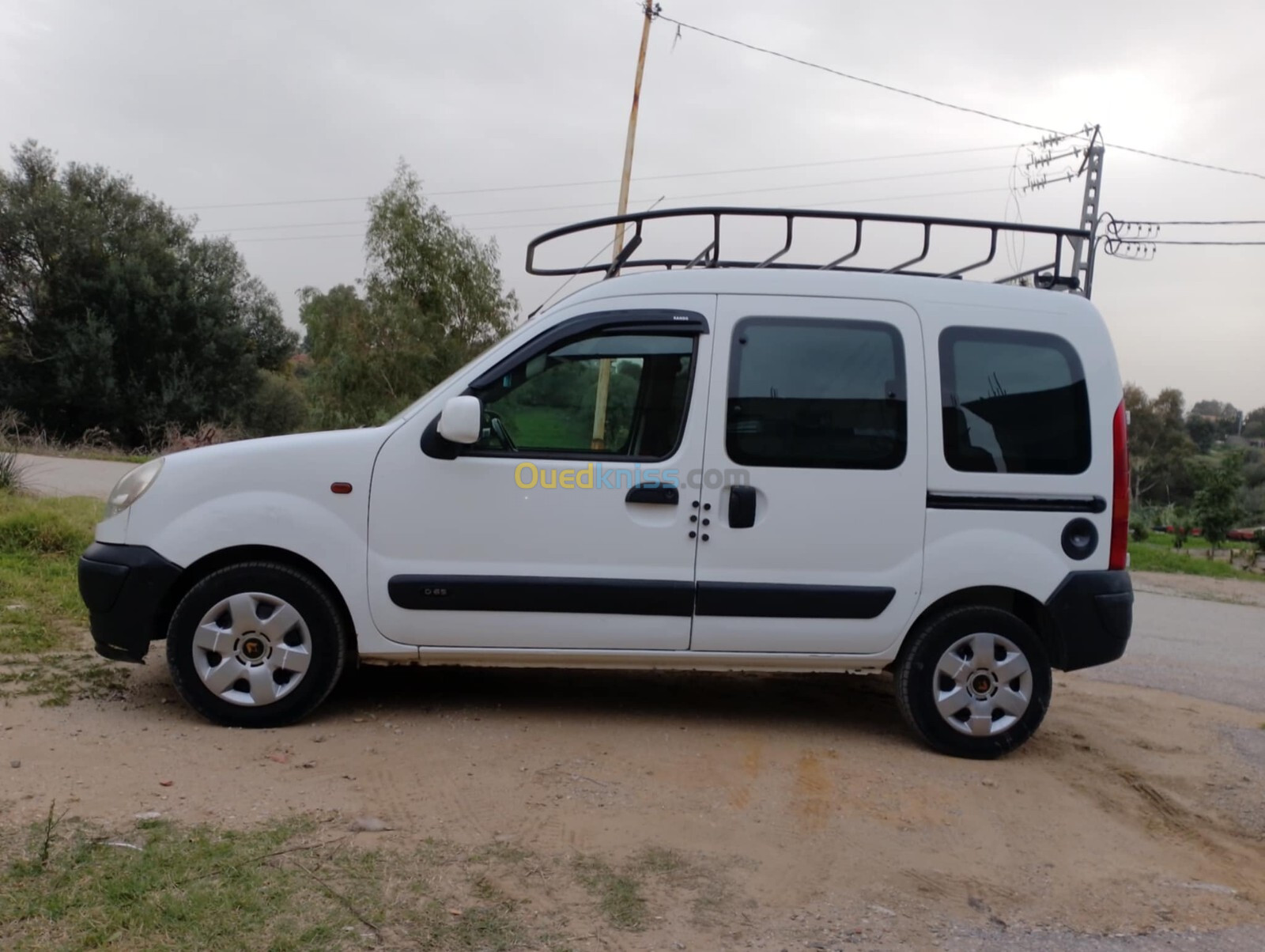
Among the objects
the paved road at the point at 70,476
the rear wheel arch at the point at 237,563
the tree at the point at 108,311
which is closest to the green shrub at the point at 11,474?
the paved road at the point at 70,476

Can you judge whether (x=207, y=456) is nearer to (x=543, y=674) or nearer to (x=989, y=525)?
(x=543, y=674)

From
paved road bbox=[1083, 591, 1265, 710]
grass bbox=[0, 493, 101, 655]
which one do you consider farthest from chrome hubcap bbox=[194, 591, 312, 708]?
paved road bbox=[1083, 591, 1265, 710]

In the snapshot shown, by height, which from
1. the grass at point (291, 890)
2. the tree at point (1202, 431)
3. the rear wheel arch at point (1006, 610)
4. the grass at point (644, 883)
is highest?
the tree at point (1202, 431)

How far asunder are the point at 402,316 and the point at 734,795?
27.2 m

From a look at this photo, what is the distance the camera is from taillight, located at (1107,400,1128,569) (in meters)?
5.05

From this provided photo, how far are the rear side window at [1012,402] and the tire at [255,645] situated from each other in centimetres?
294

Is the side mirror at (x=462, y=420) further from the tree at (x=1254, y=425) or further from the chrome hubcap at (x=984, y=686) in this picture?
the tree at (x=1254, y=425)

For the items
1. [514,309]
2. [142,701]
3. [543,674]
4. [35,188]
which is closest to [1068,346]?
[543,674]

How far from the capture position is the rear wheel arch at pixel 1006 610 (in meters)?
5.06

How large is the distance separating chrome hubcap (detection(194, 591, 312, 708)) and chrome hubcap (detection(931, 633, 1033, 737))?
288cm

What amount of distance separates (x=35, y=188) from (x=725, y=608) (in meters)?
31.9

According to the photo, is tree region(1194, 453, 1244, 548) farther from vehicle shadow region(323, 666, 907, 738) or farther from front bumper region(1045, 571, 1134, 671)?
front bumper region(1045, 571, 1134, 671)

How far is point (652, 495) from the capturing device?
15.8 feet

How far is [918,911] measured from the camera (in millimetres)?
3406
